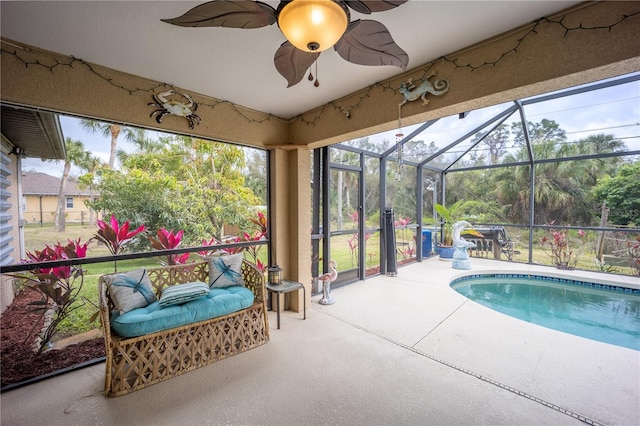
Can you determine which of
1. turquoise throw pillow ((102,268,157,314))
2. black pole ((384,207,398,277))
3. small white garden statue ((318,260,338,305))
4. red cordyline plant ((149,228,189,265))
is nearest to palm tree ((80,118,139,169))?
red cordyline plant ((149,228,189,265))

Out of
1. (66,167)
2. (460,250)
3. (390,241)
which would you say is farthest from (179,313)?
(460,250)

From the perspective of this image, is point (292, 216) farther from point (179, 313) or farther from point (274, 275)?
point (179, 313)

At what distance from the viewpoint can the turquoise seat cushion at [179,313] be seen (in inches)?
83.4

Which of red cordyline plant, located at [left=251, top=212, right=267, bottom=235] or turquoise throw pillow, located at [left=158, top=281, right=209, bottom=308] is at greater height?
red cordyline plant, located at [left=251, top=212, right=267, bottom=235]

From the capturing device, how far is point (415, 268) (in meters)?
6.15

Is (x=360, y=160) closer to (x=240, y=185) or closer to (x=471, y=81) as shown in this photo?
(x=240, y=185)

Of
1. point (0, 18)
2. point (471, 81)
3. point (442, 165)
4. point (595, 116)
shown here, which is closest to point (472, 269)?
point (442, 165)

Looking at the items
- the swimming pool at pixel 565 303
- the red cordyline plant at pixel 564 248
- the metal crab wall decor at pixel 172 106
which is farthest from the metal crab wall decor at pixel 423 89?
the red cordyline plant at pixel 564 248

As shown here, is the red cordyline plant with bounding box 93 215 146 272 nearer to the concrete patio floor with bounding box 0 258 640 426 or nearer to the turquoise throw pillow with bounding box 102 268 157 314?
the turquoise throw pillow with bounding box 102 268 157 314

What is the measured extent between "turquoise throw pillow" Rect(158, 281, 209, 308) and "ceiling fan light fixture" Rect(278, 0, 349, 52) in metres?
2.28

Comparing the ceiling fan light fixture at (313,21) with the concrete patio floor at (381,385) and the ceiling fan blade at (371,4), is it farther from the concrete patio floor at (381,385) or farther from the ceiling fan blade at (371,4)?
the concrete patio floor at (381,385)

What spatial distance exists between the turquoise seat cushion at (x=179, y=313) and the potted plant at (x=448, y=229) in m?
5.63

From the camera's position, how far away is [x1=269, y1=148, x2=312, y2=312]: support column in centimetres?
364

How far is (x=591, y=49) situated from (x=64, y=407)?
14.3 feet
